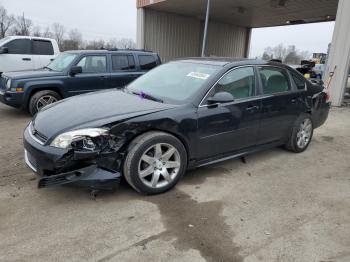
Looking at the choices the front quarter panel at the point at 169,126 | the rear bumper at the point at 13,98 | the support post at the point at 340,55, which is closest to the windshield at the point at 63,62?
the rear bumper at the point at 13,98

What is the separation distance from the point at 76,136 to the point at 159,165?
38.4 inches

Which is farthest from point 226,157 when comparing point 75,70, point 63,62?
point 63,62

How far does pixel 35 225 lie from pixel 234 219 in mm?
1945

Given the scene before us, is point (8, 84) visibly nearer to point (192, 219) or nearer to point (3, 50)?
point (3, 50)

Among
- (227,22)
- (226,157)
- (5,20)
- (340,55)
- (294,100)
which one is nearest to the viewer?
(226,157)

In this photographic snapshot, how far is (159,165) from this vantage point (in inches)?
136

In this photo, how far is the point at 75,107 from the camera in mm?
3654

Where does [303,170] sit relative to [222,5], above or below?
below

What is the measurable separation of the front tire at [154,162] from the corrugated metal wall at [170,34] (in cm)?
1537

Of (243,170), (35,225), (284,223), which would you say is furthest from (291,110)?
(35,225)

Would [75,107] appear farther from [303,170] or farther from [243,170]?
[303,170]

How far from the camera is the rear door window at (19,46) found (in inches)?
394

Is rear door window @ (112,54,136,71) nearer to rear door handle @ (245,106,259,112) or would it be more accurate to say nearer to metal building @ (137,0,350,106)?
rear door handle @ (245,106,259,112)

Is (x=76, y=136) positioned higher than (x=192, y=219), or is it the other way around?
(x=76, y=136)
